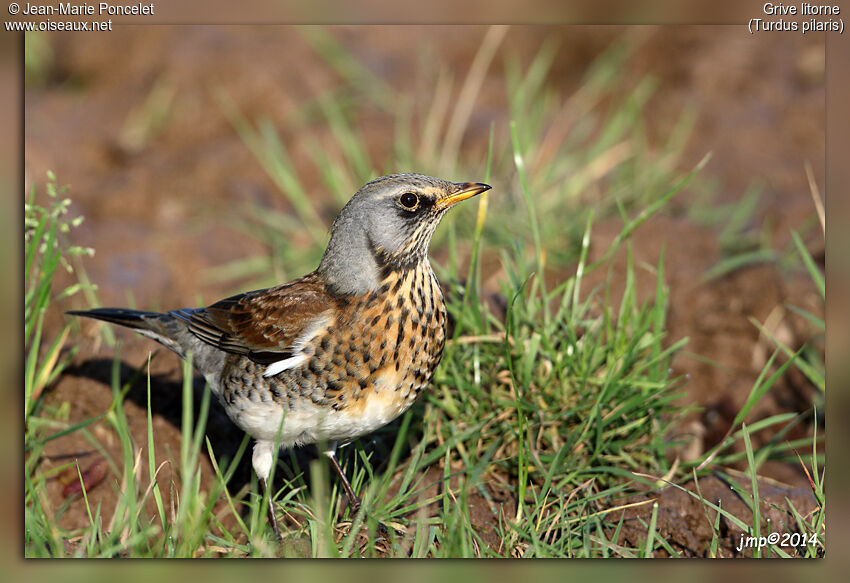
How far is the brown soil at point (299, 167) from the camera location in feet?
16.9

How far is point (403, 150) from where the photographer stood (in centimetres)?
720

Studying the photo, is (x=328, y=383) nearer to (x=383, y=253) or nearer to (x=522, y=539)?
(x=383, y=253)

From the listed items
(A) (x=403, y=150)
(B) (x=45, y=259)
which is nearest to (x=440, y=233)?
(A) (x=403, y=150)

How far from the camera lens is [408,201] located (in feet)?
13.8

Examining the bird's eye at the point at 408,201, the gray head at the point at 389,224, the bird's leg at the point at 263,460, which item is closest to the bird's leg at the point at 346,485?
the bird's leg at the point at 263,460

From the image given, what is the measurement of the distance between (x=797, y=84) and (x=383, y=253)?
5568 mm

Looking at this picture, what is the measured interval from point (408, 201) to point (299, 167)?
367 cm

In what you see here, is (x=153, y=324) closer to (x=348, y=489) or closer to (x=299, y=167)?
(x=348, y=489)

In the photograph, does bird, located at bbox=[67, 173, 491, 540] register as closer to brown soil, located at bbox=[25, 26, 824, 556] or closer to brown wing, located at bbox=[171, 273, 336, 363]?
brown wing, located at bbox=[171, 273, 336, 363]

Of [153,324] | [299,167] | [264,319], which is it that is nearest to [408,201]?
[264,319]

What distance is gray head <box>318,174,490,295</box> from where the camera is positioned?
4219mm

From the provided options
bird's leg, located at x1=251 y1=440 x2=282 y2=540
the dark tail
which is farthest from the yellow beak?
the dark tail

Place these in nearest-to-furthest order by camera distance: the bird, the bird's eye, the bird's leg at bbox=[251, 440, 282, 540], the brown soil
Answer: the bird, the bird's eye, the bird's leg at bbox=[251, 440, 282, 540], the brown soil

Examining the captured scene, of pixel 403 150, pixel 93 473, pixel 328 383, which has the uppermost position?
pixel 403 150
